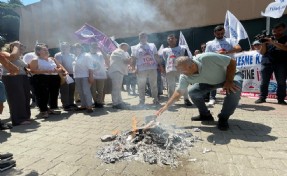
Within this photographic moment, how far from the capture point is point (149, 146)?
3840mm

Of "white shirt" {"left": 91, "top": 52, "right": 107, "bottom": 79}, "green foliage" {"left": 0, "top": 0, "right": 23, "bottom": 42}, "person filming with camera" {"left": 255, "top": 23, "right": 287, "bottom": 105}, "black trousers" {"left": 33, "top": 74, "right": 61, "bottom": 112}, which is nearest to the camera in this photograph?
"green foliage" {"left": 0, "top": 0, "right": 23, "bottom": 42}

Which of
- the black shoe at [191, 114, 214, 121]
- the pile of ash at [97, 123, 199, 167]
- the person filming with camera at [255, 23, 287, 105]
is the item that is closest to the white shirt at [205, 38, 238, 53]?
the person filming with camera at [255, 23, 287, 105]

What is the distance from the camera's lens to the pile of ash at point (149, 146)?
3551 mm

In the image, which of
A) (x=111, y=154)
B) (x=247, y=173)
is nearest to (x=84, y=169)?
(x=111, y=154)

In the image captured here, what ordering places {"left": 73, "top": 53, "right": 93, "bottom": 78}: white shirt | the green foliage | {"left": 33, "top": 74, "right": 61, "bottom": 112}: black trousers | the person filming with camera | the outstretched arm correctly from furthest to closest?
{"left": 73, "top": 53, "right": 93, "bottom": 78}: white shirt
the person filming with camera
{"left": 33, "top": 74, "right": 61, "bottom": 112}: black trousers
the green foliage
the outstretched arm

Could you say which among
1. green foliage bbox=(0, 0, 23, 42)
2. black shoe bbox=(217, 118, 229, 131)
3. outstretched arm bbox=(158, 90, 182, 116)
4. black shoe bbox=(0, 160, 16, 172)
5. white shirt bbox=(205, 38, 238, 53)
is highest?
green foliage bbox=(0, 0, 23, 42)

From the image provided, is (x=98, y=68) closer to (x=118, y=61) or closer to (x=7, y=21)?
(x=118, y=61)

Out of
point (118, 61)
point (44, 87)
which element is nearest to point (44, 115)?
point (44, 87)

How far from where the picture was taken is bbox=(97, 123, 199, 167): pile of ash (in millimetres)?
3551

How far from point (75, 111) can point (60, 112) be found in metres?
0.42

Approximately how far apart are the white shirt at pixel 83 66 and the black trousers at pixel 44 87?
54cm

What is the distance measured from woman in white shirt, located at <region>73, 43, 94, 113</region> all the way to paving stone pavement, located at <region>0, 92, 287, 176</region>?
0.61 metres

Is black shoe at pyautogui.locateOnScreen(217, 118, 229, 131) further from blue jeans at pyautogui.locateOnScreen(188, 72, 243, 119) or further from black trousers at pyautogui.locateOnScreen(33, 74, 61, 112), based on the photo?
black trousers at pyautogui.locateOnScreen(33, 74, 61, 112)

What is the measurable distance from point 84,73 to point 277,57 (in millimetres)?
5010
